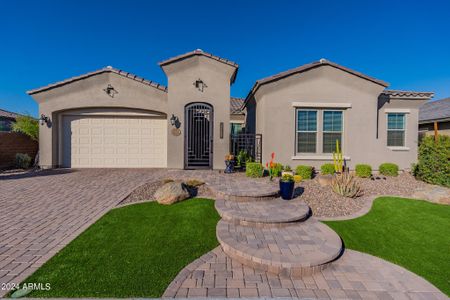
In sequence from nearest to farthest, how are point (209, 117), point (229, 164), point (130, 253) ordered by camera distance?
point (130, 253) → point (229, 164) → point (209, 117)

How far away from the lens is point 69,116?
38.5ft

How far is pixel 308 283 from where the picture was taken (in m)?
3.24

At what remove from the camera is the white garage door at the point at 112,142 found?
38.7ft

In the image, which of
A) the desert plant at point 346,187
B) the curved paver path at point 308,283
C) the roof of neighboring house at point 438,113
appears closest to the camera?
the curved paver path at point 308,283

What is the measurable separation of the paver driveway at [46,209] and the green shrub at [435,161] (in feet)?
41.9

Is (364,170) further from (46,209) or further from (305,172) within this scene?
(46,209)

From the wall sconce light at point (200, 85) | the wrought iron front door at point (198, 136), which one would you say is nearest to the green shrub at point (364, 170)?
the wrought iron front door at point (198, 136)

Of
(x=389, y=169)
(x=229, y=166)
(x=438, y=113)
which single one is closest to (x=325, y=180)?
(x=229, y=166)

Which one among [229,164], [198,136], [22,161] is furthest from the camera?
A: [22,161]

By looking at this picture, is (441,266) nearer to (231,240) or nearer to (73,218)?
(231,240)

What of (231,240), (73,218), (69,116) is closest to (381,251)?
(231,240)

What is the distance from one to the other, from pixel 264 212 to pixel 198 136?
6.72 metres

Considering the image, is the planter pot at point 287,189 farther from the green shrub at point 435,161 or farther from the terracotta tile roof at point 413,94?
the terracotta tile roof at point 413,94

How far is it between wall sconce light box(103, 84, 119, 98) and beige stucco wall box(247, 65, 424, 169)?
7.85 metres
